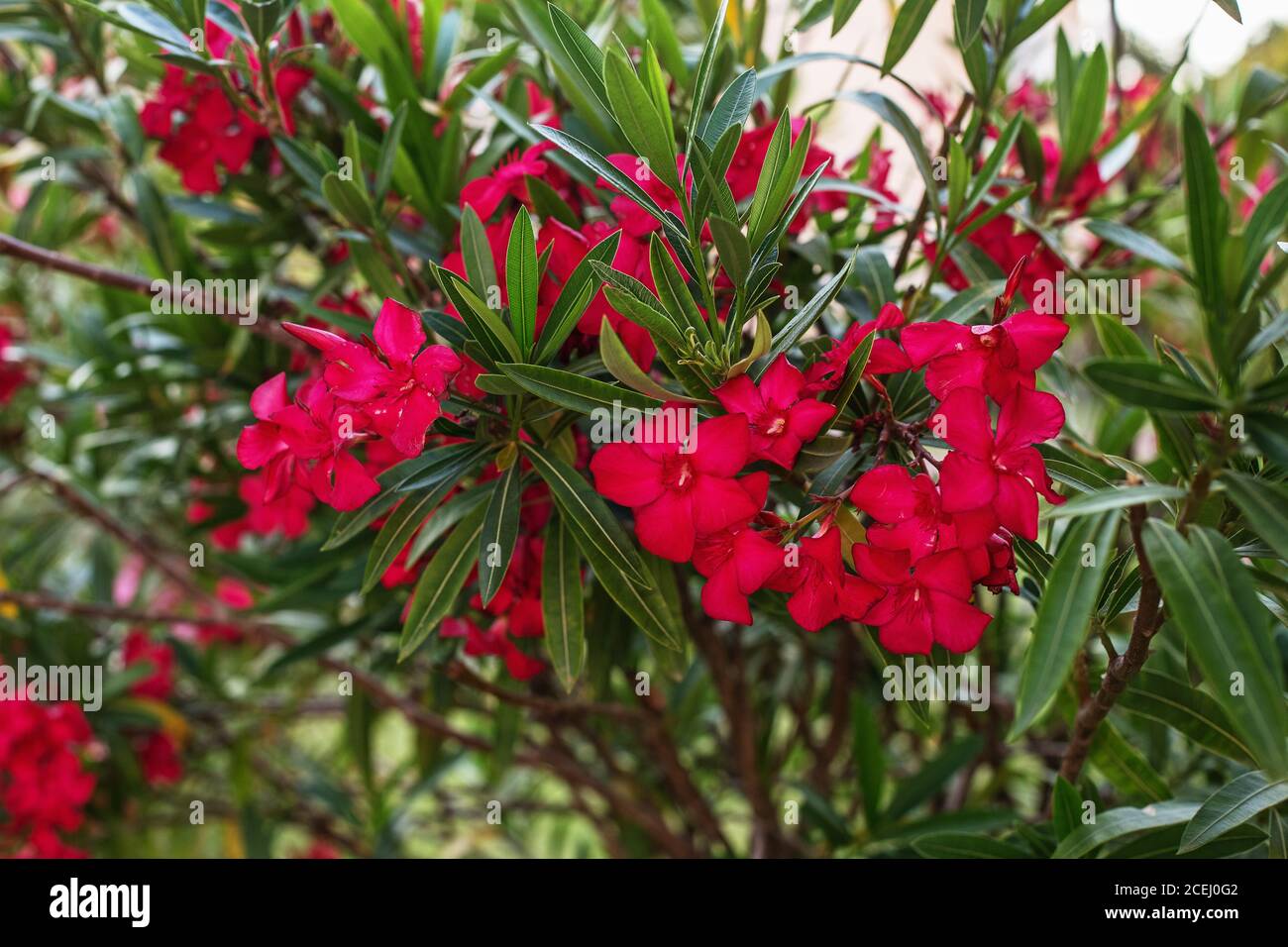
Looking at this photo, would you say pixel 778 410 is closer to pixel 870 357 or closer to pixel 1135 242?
pixel 870 357

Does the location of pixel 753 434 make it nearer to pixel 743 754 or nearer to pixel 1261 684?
pixel 1261 684

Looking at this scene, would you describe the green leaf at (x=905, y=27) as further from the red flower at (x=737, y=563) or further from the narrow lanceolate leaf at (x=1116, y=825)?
the narrow lanceolate leaf at (x=1116, y=825)

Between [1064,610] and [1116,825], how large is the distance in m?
0.35

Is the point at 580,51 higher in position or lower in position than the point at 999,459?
higher

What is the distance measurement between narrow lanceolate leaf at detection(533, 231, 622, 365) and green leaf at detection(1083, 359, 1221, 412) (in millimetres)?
362

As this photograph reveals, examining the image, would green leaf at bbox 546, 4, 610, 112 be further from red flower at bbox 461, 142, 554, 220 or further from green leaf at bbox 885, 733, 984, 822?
green leaf at bbox 885, 733, 984, 822

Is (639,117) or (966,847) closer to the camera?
(639,117)

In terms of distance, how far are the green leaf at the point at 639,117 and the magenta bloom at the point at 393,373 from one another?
0.71 feet

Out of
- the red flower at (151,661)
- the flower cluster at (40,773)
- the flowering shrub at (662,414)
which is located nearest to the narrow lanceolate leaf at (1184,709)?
the flowering shrub at (662,414)

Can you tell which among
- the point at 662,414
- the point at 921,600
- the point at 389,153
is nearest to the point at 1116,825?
the point at 921,600

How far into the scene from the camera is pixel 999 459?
2.27 ft

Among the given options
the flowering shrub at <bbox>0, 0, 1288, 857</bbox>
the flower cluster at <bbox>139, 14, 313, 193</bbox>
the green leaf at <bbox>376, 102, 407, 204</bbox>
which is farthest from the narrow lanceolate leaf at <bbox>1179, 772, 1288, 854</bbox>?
the flower cluster at <bbox>139, 14, 313, 193</bbox>

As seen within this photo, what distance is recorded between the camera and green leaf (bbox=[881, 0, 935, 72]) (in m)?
0.92
